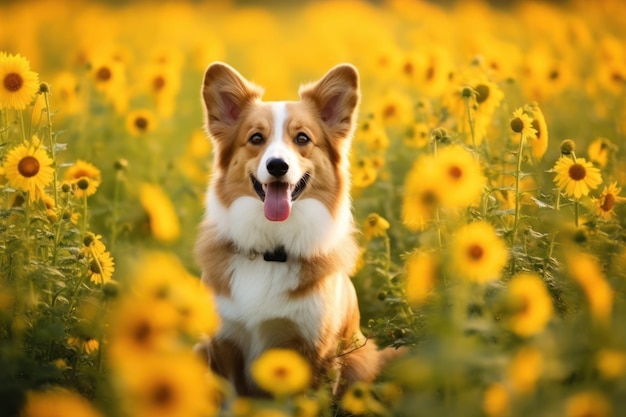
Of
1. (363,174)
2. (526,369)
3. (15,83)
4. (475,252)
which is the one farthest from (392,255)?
(526,369)

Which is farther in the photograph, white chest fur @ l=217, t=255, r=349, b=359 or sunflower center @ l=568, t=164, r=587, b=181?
white chest fur @ l=217, t=255, r=349, b=359

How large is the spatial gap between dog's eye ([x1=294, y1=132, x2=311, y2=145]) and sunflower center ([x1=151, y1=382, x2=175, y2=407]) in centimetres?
226

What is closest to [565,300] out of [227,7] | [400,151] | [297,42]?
[400,151]

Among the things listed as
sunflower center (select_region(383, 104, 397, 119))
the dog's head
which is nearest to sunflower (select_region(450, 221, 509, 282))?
the dog's head

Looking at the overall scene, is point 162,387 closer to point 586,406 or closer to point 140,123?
point 586,406

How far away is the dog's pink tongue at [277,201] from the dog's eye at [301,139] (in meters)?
0.30

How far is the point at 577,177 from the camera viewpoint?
343cm

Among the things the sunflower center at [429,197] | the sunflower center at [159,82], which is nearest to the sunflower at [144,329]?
the sunflower center at [429,197]

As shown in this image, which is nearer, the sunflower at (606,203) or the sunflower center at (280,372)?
the sunflower center at (280,372)

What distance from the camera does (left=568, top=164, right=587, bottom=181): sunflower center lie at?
3.42 meters

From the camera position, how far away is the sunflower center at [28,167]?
317 centimetres

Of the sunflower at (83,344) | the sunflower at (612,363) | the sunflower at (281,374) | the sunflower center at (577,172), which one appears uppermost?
the sunflower center at (577,172)

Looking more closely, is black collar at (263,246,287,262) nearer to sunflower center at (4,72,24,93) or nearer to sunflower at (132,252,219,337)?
sunflower center at (4,72,24,93)

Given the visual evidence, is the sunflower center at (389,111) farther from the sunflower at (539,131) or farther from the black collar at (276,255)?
the black collar at (276,255)
